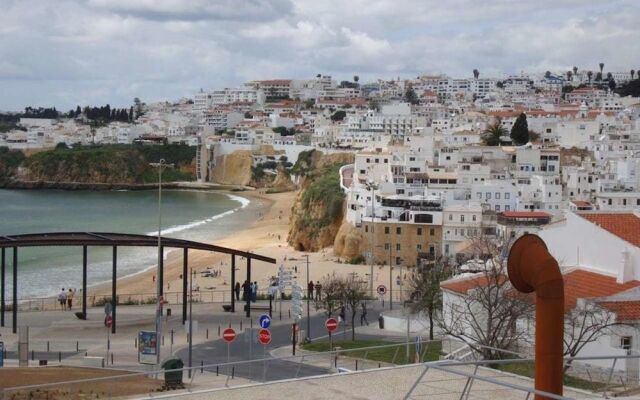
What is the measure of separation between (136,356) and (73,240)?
5.52 metres

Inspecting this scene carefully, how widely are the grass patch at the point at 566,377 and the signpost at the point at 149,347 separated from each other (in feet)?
28.3

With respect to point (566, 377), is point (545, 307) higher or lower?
higher

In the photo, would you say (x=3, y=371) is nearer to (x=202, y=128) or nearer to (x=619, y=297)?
(x=619, y=297)

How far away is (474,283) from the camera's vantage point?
976 inches

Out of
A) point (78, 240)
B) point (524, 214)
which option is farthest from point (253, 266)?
point (78, 240)

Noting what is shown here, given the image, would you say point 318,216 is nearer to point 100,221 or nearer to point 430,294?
point 100,221

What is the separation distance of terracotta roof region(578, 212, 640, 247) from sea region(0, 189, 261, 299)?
2319 centimetres

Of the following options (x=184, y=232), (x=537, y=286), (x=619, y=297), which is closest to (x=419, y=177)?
(x=184, y=232)

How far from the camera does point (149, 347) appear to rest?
70.6 ft

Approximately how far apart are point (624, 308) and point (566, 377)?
7.43 meters

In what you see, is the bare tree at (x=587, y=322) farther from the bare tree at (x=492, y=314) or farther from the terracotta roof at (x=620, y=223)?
the terracotta roof at (x=620, y=223)

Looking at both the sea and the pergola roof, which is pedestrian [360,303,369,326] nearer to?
the pergola roof

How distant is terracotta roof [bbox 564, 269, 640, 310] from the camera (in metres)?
22.4

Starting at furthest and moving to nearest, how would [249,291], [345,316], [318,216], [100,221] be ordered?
[100,221], [318,216], [249,291], [345,316]
